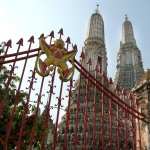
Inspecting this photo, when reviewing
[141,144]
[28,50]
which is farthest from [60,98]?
[141,144]

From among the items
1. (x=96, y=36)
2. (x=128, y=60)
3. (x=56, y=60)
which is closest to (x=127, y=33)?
(x=128, y=60)

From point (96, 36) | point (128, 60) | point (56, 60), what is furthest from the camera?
point (128, 60)

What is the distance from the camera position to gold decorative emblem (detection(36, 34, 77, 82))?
19.2 ft

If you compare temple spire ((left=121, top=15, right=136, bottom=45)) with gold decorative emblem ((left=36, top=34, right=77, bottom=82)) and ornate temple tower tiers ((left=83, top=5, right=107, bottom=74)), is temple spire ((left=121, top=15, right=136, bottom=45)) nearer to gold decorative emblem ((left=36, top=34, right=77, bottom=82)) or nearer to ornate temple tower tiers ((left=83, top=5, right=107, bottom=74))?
ornate temple tower tiers ((left=83, top=5, right=107, bottom=74))

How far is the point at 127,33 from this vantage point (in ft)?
176

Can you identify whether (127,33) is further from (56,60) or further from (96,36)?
(56,60)

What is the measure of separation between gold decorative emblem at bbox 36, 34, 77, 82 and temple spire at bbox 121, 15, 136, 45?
4724 cm

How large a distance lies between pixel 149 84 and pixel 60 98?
2.04 metres

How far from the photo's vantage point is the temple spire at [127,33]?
52.8m

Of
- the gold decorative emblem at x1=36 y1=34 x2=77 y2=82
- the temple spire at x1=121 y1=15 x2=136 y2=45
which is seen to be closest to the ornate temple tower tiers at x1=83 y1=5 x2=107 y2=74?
the temple spire at x1=121 y1=15 x2=136 y2=45

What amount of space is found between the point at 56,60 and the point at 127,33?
49031mm

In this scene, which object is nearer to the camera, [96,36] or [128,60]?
[96,36]

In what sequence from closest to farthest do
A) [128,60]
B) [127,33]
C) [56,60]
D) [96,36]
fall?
[56,60]
[96,36]
[128,60]
[127,33]

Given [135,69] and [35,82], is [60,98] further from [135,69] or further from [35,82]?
[135,69]
